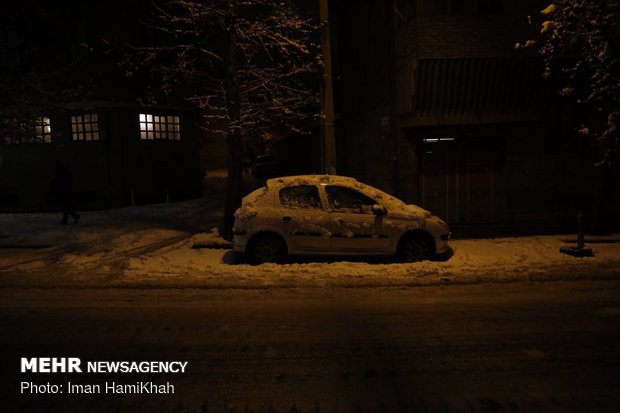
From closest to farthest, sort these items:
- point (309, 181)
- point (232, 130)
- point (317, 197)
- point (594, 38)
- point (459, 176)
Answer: point (317, 197) < point (309, 181) < point (594, 38) < point (232, 130) < point (459, 176)

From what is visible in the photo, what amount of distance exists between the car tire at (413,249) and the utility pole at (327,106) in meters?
2.55

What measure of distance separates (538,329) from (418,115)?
7760 millimetres

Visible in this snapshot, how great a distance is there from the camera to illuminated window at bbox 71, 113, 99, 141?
763 inches

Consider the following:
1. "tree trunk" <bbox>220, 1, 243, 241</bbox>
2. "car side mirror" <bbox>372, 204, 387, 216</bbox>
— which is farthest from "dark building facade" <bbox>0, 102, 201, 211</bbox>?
"car side mirror" <bbox>372, 204, 387, 216</bbox>

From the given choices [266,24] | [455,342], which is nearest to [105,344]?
[455,342]

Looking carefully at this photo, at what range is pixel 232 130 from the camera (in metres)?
11.6

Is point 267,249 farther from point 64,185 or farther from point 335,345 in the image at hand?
point 64,185

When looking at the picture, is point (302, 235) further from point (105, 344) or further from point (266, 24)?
point (266, 24)

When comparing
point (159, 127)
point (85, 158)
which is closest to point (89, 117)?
point (85, 158)

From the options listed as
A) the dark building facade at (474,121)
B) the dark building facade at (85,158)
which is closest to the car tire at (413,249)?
the dark building facade at (474,121)

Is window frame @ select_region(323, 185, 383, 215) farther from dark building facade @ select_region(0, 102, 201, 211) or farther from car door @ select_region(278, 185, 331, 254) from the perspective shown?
dark building facade @ select_region(0, 102, 201, 211)

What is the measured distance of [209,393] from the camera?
14.0ft

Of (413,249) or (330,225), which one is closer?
(330,225)

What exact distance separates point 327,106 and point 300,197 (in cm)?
271
